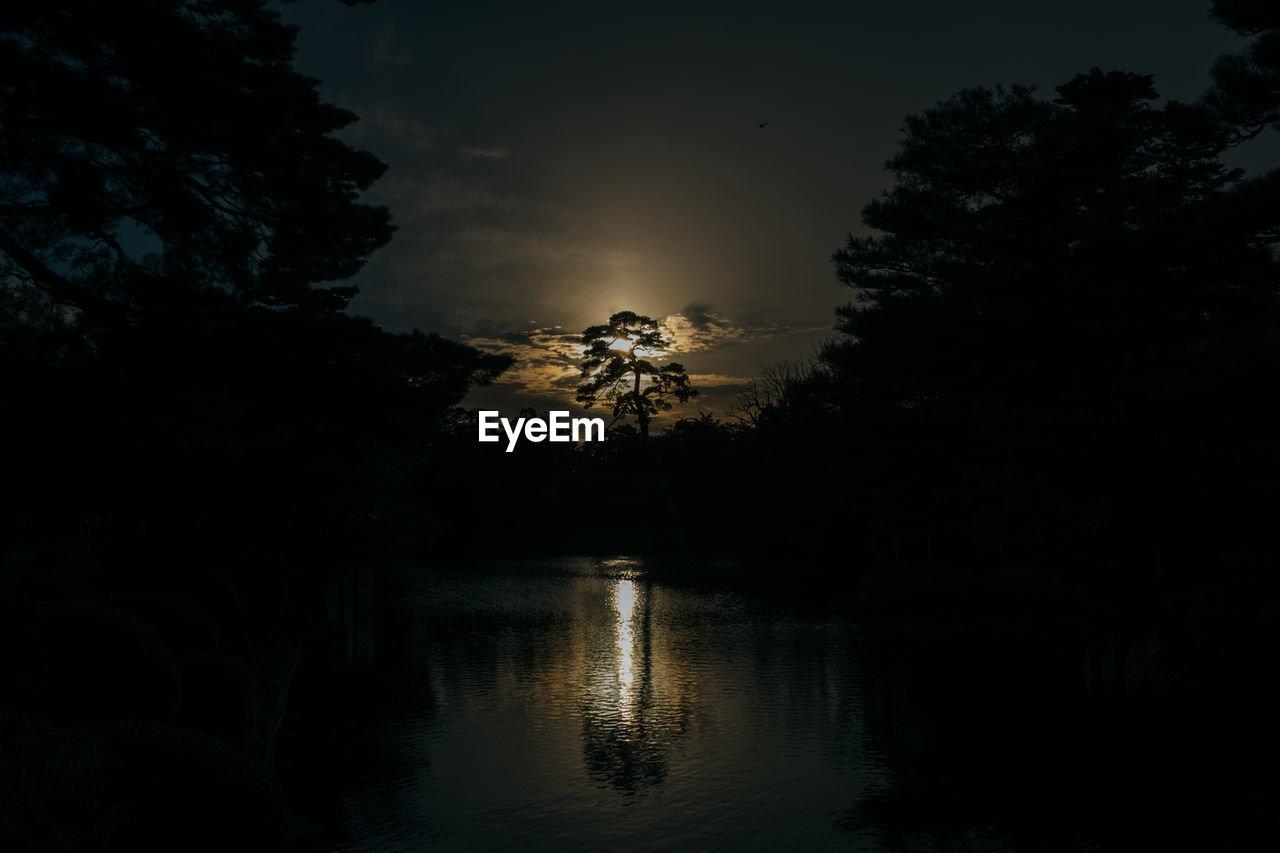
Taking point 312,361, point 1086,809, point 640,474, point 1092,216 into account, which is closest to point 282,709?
point 312,361

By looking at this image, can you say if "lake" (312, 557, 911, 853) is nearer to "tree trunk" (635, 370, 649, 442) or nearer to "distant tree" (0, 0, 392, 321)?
"distant tree" (0, 0, 392, 321)

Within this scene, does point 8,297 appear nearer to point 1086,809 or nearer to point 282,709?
point 282,709

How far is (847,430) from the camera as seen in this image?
3219cm

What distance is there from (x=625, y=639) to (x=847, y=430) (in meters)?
12.1

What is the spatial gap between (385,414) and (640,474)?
58499 millimetres

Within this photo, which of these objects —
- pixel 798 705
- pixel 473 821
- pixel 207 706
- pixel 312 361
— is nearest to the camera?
pixel 473 821

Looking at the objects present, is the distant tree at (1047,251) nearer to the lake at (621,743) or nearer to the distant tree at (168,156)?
the lake at (621,743)

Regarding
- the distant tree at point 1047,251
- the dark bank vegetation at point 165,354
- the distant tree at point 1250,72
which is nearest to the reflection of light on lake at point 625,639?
the dark bank vegetation at point 165,354

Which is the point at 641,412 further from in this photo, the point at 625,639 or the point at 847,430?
the point at 625,639

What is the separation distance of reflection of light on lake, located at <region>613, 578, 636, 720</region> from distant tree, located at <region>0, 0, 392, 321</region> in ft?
28.1

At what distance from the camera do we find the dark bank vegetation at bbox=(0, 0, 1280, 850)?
9.77m

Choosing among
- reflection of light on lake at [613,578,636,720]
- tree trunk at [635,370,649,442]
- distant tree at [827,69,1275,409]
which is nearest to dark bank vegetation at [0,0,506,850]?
reflection of light on lake at [613,578,636,720]

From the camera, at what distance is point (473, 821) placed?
406 inches

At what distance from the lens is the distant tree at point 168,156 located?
9945 mm
